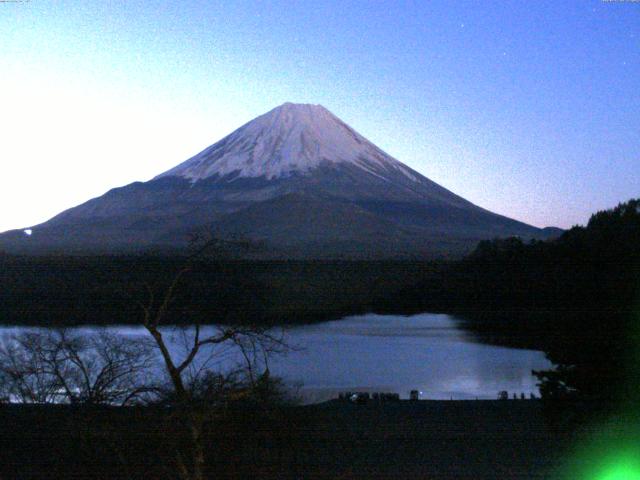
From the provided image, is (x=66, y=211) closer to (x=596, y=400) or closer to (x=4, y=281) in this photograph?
(x=4, y=281)

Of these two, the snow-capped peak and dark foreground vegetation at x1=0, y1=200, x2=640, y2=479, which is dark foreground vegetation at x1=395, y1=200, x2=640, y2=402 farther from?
the snow-capped peak

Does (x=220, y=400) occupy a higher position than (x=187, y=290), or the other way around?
(x=187, y=290)

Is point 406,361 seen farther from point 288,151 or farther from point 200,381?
point 288,151

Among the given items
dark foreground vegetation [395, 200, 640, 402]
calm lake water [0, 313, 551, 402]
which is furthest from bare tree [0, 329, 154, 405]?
calm lake water [0, 313, 551, 402]

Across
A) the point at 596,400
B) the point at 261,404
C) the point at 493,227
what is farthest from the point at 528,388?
the point at 493,227

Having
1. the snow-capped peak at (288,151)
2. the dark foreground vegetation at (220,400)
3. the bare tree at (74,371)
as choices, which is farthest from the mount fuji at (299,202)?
the bare tree at (74,371)

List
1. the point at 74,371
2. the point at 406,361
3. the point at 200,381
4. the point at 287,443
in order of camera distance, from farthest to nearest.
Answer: the point at 406,361, the point at 287,443, the point at 74,371, the point at 200,381

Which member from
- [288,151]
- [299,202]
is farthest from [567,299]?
[288,151]
